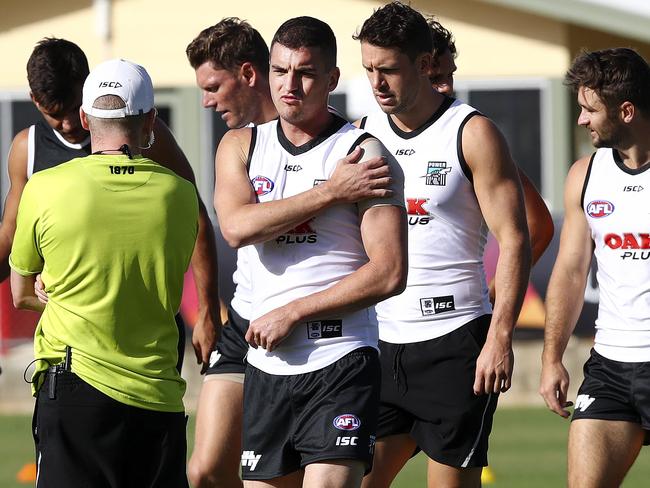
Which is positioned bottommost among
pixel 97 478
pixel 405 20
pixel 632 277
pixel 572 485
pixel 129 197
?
pixel 572 485

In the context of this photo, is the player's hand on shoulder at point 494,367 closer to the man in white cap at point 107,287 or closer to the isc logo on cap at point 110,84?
the man in white cap at point 107,287

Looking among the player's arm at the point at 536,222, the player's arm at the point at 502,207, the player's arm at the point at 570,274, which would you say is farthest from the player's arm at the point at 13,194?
the player's arm at the point at 570,274

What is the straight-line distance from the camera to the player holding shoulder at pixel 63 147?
667 cm

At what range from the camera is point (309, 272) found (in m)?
5.67

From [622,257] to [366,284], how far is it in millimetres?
1683

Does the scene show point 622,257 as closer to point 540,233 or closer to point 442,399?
point 540,233

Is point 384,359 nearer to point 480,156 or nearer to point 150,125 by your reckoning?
point 480,156

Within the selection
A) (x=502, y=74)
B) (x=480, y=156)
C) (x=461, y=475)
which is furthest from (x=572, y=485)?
(x=502, y=74)

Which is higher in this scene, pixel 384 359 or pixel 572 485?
pixel 384 359

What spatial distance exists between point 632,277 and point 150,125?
239cm

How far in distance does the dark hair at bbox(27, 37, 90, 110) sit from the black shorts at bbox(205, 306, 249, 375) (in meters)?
1.36

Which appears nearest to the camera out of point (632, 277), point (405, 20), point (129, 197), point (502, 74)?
point (129, 197)

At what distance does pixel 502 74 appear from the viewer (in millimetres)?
19641

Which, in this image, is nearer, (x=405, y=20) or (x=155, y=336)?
(x=155, y=336)
